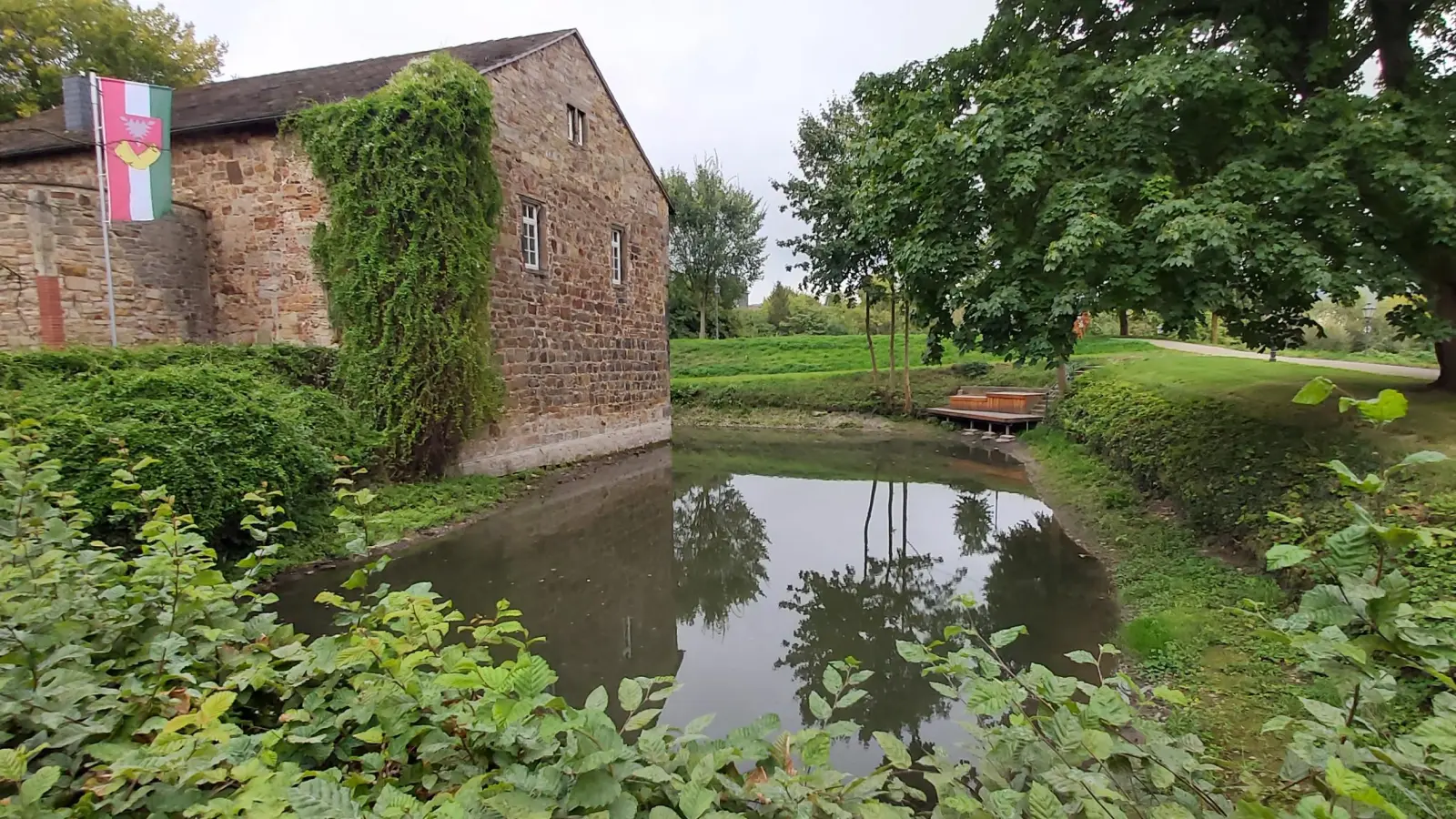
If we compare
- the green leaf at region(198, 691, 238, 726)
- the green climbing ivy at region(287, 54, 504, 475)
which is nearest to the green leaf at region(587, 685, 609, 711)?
the green leaf at region(198, 691, 238, 726)

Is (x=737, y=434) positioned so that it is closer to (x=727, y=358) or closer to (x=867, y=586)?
(x=727, y=358)

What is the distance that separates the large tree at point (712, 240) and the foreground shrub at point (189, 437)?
30272 millimetres

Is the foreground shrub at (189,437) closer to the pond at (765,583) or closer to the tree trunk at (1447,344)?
the pond at (765,583)

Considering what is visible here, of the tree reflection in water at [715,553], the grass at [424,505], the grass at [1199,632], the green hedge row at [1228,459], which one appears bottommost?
the tree reflection in water at [715,553]

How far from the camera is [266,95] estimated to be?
12.7 m

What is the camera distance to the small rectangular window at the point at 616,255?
16.2 m

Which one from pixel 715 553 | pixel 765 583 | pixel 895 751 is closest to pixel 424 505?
pixel 715 553

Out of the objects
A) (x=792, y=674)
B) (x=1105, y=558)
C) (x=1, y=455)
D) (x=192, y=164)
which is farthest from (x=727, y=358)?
(x=1, y=455)

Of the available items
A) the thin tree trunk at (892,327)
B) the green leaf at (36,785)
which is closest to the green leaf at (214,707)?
the green leaf at (36,785)

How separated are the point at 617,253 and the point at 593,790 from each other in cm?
1571

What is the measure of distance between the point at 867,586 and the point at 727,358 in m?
22.8

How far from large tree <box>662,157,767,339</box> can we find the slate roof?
2259cm

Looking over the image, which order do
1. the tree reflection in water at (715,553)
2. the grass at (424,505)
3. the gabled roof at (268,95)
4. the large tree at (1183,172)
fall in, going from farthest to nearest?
the gabled roof at (268,95) < the grass at (424,505) < the tree reflection in water at (715,553) < the large tree at (1183,172)

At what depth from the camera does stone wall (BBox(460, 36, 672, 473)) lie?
1238 cm
